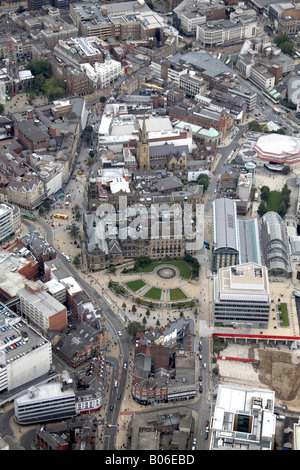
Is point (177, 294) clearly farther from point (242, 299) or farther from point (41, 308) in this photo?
point (41, 308)

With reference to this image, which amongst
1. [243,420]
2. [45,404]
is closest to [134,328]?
[45,404]

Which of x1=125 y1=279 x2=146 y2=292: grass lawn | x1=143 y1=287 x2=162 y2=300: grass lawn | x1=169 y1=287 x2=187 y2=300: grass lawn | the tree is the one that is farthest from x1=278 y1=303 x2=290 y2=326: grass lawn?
x1=125 y1=279 x2=146 y2=292: grass lawn

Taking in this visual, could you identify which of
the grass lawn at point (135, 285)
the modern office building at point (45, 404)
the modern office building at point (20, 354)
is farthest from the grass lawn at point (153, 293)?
the modern office building at point (45, 404)

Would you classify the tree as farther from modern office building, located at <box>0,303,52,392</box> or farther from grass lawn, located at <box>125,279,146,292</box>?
modern office building, located at <box>0,303,52,392</box>

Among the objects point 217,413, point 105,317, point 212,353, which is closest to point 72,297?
point 105,317

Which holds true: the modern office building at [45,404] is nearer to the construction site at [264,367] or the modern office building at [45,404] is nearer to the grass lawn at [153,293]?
the construction site at [264,367]

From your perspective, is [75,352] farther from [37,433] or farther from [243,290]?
[243,290]
